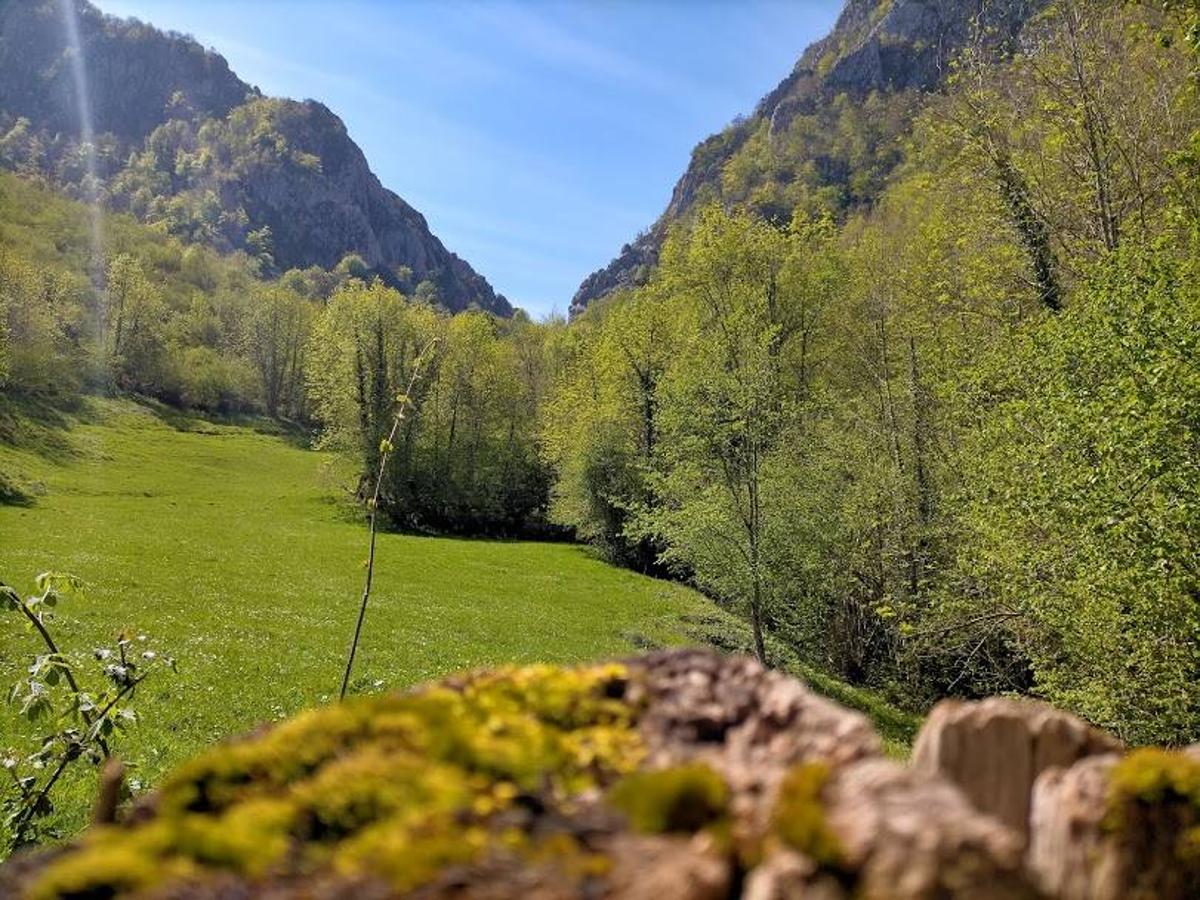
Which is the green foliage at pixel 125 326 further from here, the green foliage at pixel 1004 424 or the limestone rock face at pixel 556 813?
the limestone rock face at pixel 556 813

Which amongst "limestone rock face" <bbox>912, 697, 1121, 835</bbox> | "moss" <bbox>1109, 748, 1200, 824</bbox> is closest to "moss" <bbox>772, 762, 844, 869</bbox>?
"limestone rock face" <bbox>912, 697, 1121, 835</bbox>

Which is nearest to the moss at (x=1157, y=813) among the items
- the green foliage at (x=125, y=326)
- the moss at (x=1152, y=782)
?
the moss at (x=1152, y=782)

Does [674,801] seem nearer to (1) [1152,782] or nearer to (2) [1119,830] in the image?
(2) [1119,830]

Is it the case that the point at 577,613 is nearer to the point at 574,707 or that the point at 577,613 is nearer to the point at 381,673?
the point at 381,673

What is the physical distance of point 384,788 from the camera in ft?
4.70

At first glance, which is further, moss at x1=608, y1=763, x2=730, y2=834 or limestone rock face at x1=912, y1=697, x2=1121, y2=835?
limestone rock face at x1=912, y1=697, x2=1121, y2=835

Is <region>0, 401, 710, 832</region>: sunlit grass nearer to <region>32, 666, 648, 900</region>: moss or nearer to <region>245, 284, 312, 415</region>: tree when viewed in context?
<region>32, 666, 648, 900</region>: moss

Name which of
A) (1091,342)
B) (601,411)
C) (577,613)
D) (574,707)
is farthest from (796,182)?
(574,707)

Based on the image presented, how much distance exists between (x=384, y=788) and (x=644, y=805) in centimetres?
48

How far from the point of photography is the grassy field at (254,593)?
1487 cm

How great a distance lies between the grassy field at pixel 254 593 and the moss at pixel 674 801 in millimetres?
6274

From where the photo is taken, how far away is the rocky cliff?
1.23m

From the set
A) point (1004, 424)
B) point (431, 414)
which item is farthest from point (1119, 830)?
point (431, 414)

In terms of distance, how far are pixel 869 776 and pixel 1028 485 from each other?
1360cm
